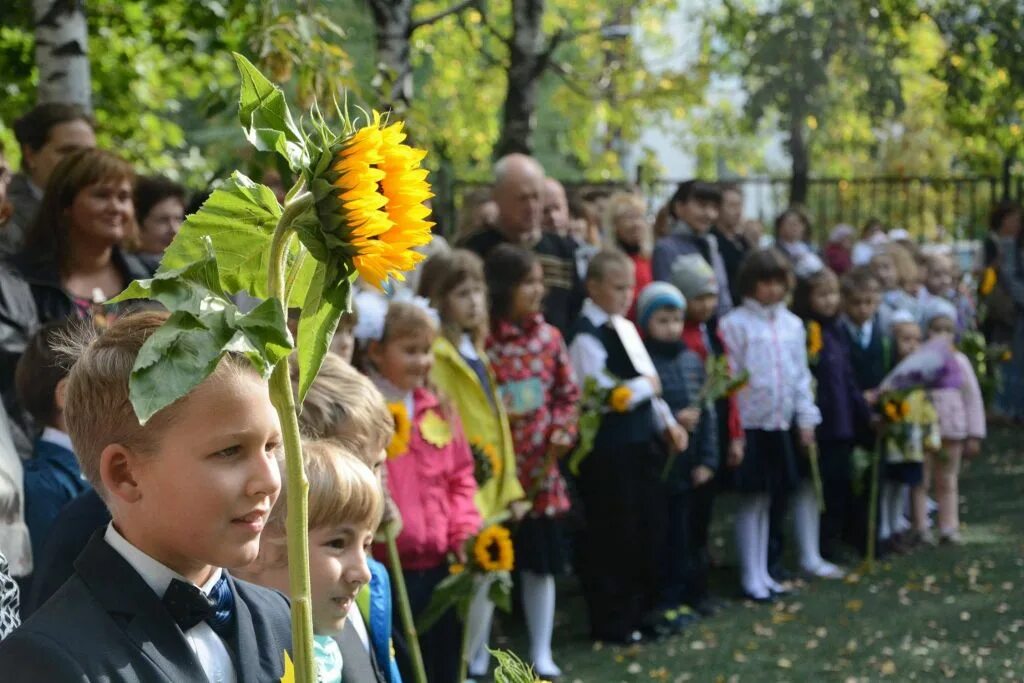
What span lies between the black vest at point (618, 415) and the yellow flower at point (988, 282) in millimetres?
8639

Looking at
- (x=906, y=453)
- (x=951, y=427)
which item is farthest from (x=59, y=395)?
(x=951, y=427)

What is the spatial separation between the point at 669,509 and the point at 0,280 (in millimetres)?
4133

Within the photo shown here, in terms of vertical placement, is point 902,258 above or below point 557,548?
above

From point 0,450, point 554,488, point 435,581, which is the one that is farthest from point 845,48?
point 0,450

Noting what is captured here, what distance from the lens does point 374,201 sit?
1.53 meters

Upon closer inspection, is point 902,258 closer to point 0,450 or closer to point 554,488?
point 554,488

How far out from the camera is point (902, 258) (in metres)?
11.4

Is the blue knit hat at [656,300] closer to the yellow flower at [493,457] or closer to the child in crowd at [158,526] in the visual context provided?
the yellow flower at [493,457]

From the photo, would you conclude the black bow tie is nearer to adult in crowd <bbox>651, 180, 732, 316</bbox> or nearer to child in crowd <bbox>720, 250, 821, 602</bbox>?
child in crowd <bbox>720, 250, 821, 602</bbox>

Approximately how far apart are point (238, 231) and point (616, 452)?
612 centimetres

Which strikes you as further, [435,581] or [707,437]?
[707,437]

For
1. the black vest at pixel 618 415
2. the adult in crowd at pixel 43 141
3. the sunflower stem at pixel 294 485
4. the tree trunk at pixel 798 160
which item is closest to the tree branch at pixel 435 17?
the black vest at pixel 618 415

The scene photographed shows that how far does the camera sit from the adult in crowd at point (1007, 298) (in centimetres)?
1534

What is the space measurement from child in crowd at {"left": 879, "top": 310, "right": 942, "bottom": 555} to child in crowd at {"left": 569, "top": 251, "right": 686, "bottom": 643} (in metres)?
2.35
